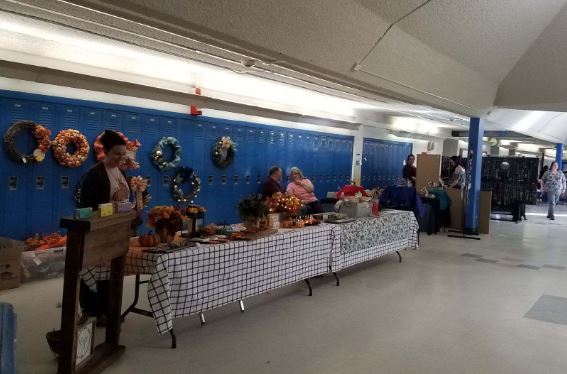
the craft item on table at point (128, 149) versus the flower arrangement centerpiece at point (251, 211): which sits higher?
the craft item on table at point (128, 149)

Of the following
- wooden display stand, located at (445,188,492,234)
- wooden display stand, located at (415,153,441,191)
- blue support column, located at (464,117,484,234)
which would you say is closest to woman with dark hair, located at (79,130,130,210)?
blue support column, located at (464,117,484,234)

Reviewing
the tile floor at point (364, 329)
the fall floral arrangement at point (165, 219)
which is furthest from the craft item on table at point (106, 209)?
the tile floor at point (364, 329)

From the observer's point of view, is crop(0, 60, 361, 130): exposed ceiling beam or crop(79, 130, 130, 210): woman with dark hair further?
crop(0, 60, 361, 130): exposed ceiling beam

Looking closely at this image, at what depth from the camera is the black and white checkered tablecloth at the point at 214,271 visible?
3.46m

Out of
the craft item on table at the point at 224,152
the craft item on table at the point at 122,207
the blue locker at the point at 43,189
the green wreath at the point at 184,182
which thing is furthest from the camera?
the craft item on table at the point at 224,152

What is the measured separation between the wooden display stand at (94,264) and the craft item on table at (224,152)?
4.55 m

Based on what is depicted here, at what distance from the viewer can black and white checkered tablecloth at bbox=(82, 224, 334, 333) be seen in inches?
136

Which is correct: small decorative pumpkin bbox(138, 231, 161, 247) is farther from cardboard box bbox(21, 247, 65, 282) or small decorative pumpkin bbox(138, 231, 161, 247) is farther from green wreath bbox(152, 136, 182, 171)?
Answer: green wreath bbox(152, 136, 182, 171)

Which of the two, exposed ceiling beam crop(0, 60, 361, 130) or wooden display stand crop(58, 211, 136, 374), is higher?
exposed ceiling beam crop(0, 60, 361, 130)

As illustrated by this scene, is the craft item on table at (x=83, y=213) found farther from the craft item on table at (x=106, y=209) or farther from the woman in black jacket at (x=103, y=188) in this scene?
the woman in black jacket at (x=103, y=188)

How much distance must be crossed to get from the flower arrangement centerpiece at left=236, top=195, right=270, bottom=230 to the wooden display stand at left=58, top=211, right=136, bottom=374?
113 cm

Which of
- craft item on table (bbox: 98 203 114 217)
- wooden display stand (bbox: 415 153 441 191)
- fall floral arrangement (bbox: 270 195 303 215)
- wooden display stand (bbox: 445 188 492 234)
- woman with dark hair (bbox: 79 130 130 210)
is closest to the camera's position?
craft item on table (bbox: 98 203 114 217)

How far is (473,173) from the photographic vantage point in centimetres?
1034

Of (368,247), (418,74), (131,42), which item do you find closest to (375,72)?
(418,74)
